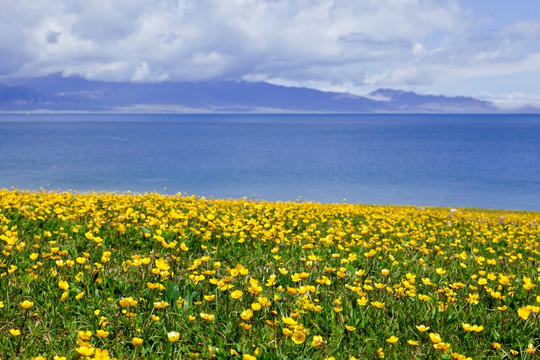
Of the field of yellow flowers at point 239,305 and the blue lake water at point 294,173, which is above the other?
the field of yellow flowers at point 239,305

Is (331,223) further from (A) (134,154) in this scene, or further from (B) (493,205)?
(A) (134,154)

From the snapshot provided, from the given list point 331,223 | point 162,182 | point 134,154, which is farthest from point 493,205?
point 134,154

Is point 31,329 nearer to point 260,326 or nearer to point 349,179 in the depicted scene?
point 260,326

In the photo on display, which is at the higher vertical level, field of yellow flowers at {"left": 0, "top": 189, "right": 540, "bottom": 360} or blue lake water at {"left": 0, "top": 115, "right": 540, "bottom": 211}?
field of yellow flowers at {"left": 0, "top": 189, "right": 540, "bottom": 360}

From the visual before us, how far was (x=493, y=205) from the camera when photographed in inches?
2301

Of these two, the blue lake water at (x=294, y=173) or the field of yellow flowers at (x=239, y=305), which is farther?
the blue lake water at (x=294, y=173)

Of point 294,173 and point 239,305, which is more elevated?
point 239,305

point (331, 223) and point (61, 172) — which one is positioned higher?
point (331, 223)

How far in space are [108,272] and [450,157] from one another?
12273 centimetres

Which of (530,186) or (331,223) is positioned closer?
(331,223)

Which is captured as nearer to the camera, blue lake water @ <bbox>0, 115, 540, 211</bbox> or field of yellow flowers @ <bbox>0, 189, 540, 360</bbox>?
field of yellow flowers @ <bbox>0, 189, 540, 360</bbox>

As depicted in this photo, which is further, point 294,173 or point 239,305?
point 294,173

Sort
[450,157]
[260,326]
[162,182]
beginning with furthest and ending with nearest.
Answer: [450,157]
[162,182]
[260,326]

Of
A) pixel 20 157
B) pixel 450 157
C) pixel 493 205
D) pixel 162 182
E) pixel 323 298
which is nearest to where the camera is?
pixel 323 298
